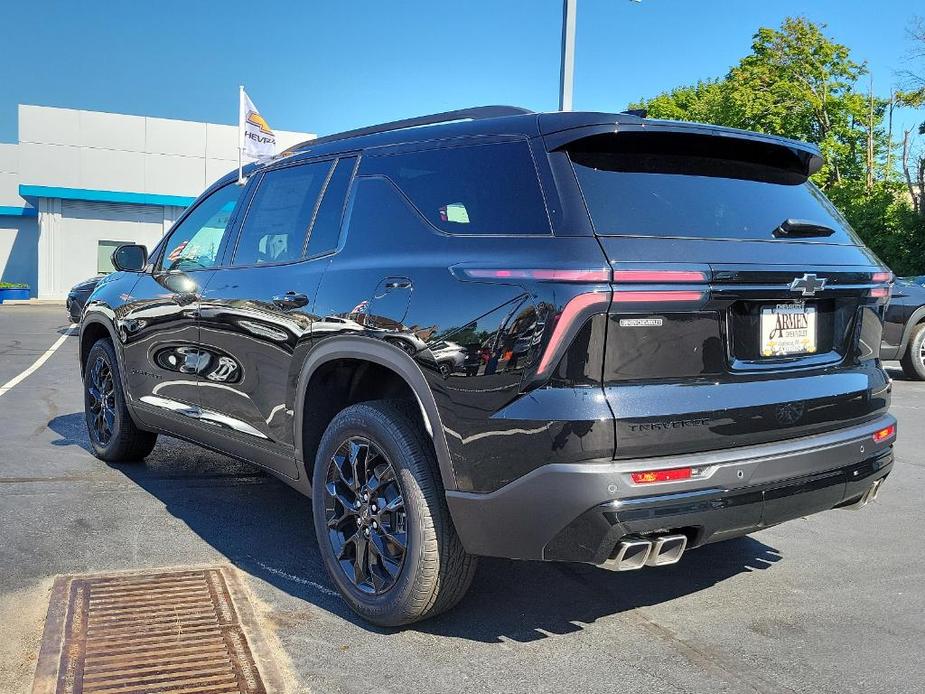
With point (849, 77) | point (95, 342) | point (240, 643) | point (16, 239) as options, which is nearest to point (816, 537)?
point (240, 643)

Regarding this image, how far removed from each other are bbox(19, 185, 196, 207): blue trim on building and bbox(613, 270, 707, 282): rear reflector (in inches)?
1253

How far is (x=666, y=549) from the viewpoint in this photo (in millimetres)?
2844

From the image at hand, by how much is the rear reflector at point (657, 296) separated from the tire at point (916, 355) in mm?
9689

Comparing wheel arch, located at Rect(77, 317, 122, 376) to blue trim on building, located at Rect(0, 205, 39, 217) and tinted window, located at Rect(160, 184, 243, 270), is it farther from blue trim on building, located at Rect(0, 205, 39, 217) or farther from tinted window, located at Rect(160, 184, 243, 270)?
blue trim on building, located at Rect(0, 205, 39, 217)

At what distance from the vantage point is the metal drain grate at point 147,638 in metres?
2.91

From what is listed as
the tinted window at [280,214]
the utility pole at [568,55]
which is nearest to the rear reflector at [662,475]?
the tinted window at [280,214]

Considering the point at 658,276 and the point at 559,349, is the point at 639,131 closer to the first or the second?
the point at 658,276

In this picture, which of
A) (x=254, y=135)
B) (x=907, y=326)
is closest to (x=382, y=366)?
(x=907, y=326)

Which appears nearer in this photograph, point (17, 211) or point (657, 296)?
point (657, 296)

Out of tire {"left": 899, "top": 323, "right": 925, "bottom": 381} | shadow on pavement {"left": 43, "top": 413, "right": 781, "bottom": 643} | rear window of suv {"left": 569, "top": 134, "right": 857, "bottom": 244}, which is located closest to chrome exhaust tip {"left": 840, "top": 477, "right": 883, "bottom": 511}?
shadow on pavement {"left": 43, "top": 413, "right": 781, "bottom": 643}

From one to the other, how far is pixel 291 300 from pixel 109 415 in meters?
2.70

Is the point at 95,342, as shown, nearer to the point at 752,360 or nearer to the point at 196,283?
the point at 196,283

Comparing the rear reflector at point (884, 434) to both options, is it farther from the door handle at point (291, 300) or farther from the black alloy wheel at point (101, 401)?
the black alloy wheel at point (101, 401)

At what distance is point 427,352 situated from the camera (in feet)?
10.1
